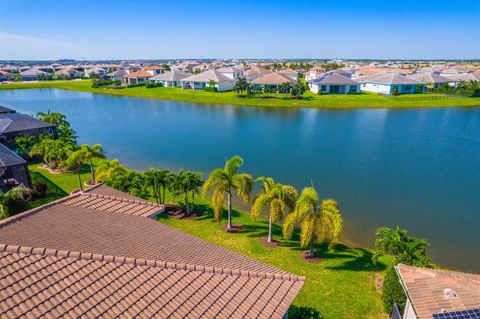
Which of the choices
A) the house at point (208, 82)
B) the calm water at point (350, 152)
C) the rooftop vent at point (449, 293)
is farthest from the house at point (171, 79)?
the rooftop vent at point (449, 293)

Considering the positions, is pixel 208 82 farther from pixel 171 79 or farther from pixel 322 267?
pixel 322 267

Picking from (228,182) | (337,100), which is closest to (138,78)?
(337,100)

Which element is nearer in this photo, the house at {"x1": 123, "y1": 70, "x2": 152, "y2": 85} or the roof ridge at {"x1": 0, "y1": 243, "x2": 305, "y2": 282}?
the roof ridge at {"x1": 0, "y1": 243, "x2": 305, "y2": 282}

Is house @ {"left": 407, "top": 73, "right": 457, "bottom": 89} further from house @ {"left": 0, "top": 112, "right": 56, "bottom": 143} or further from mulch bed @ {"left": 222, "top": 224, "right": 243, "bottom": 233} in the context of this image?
house @ {"left": 0, "top": 112, "right": 56, "bottom": 143}

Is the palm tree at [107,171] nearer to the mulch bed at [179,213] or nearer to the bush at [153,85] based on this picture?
the mulch bed at [179,213]

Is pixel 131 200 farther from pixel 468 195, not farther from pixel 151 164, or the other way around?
pixel 468 195

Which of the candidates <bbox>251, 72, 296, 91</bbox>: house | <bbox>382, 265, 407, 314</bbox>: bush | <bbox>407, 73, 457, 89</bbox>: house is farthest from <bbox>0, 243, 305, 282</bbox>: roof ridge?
<bbox>407, 73, 457, 89</bbox>: house
